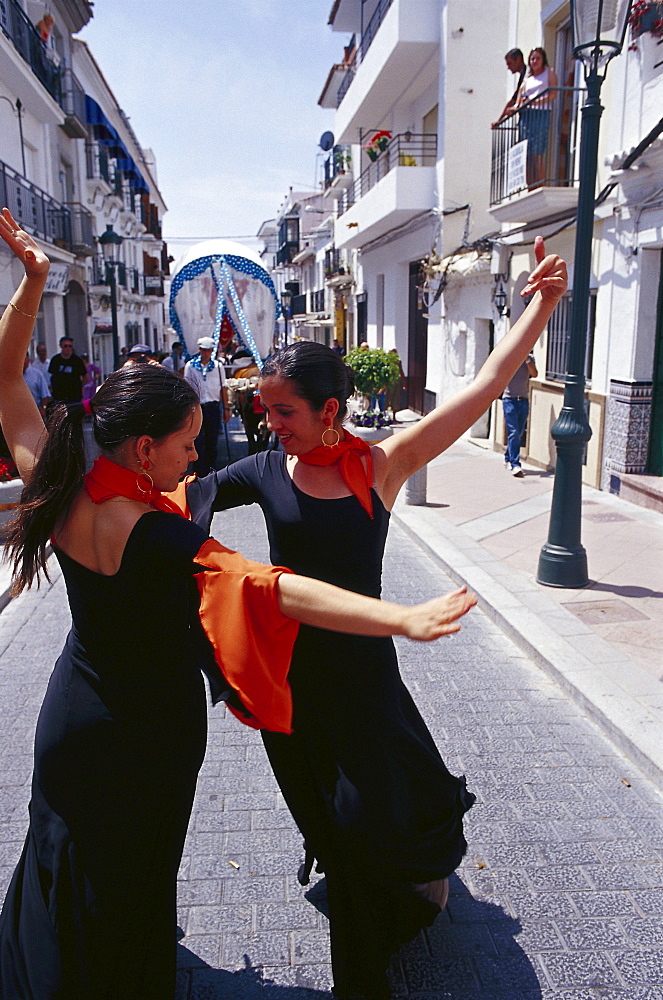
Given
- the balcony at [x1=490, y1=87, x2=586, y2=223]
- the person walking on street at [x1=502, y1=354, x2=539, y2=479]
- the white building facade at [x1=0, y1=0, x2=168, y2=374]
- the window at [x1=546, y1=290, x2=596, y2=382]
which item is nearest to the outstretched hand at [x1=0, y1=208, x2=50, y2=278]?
the balcony at [x1=490, y1=87, x2=586, y2=223]

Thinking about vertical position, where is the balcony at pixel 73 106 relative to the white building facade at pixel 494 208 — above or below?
above

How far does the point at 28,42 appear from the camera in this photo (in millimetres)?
19484

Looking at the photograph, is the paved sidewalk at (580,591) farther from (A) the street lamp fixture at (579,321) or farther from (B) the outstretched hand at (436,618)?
(B) the outstretched hand at (436,618)

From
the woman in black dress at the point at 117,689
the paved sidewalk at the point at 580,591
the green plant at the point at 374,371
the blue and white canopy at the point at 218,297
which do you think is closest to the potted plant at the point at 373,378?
the green plant at the point at 374,371

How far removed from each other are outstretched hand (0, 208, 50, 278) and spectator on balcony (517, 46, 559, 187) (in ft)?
32.1

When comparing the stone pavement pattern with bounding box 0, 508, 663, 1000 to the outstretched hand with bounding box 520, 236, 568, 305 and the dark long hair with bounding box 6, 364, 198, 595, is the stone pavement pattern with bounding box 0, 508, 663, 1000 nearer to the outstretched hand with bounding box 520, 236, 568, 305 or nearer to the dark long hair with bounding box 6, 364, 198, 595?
the dark long hair with bounding box 6, 364, 198, 595

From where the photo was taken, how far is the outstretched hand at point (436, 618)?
158cm

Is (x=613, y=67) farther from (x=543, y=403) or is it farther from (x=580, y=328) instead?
(x=580, y=328)

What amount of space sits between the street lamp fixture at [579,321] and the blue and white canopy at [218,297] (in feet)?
36.4

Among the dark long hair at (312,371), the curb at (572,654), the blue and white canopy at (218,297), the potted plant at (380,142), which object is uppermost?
the potted plant at (380,142)

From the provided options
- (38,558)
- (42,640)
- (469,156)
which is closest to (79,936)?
(38,558)

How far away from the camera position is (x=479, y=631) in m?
5.68

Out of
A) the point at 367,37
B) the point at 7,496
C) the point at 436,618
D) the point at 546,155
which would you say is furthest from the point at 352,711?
the point at 367,37

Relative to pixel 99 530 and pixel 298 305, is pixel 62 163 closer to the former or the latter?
pixel 298 305
